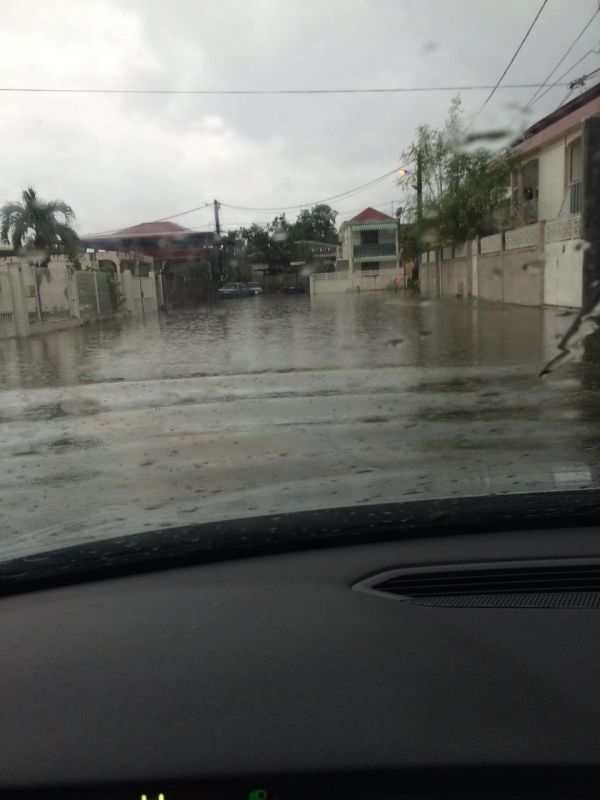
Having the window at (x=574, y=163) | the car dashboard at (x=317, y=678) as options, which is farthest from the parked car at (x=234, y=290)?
the car dashboard at (x=317, y=678)

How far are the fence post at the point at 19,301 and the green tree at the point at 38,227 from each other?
1.02m

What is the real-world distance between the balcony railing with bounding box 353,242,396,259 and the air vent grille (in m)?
14.3

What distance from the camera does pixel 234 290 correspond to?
95.8ft


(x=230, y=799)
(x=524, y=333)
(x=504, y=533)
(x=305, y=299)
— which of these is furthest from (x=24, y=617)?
(x=305, y=299)

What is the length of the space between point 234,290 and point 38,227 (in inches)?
361

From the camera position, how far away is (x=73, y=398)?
9930 millimetres

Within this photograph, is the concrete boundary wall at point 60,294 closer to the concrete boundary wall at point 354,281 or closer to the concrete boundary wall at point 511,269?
the concrete boundary wall at point 354,281

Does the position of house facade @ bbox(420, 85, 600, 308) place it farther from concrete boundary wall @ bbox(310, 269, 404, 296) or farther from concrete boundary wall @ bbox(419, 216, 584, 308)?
concrete boundary wall @ bbox(310, 269, 404, 296)

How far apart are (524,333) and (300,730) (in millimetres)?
14149

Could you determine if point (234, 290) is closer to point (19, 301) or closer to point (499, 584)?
point (19, 301)

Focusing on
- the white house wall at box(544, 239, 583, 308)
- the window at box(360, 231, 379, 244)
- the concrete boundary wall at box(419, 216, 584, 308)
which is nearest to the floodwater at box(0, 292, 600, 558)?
the white house wall at box(544, 239, 583, 308)

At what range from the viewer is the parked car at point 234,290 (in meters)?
27.3

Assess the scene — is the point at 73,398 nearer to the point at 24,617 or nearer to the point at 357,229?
the point at 24,617

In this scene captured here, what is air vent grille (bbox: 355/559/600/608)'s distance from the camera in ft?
6.37
